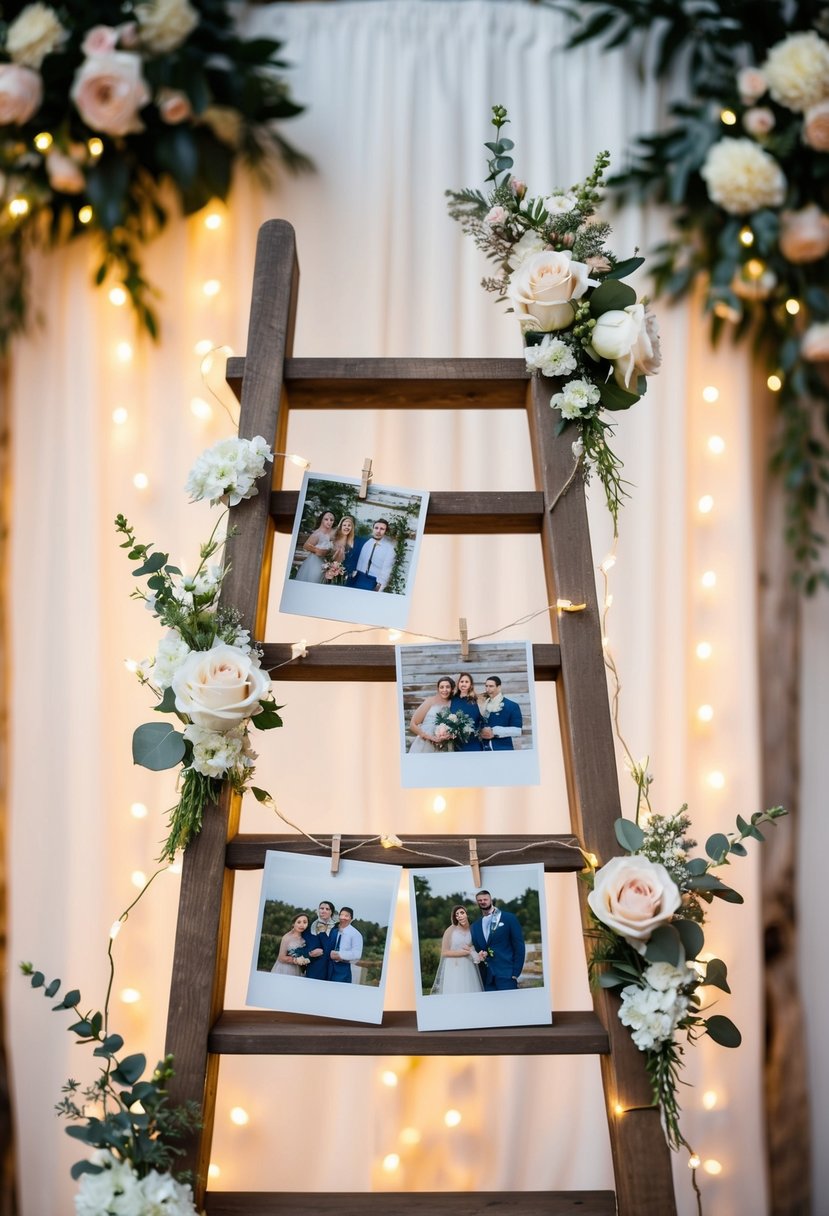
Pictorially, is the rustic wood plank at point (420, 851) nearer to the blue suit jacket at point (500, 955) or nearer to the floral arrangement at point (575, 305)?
the blue suit jacket at point (500, 955)

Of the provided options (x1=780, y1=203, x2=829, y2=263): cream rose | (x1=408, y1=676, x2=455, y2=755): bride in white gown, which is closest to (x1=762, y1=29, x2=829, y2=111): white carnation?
(x1=780, y1=203, x2=829, y2=263): cream rose

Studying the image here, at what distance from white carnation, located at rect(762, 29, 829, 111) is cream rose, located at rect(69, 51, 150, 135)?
1.18 meters

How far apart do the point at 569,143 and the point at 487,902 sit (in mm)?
1578

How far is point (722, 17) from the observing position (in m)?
1.86

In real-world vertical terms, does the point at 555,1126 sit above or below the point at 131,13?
below

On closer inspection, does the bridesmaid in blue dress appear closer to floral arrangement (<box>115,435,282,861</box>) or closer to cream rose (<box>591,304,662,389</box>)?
floral arrangement (<box>115,435,282,861</box>)

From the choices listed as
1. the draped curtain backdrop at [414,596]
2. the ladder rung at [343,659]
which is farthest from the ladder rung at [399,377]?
the draped curtain backdrop at [414,596]

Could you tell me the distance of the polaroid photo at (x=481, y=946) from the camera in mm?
1034

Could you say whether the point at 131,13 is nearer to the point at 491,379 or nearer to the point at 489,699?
the point at 491,379

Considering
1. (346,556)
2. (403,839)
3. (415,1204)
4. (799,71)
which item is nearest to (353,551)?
(346,556)

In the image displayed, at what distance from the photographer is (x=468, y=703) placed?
3.55 feet

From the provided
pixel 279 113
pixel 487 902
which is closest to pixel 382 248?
pixel 279 113

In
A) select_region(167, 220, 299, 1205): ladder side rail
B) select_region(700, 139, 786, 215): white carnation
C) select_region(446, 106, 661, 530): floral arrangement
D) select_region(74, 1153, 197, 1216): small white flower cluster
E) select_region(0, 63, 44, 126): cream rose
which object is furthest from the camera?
select_region(700, 139, 786, 215): white carnation

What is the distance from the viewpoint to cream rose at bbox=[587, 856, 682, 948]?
3.17ft
